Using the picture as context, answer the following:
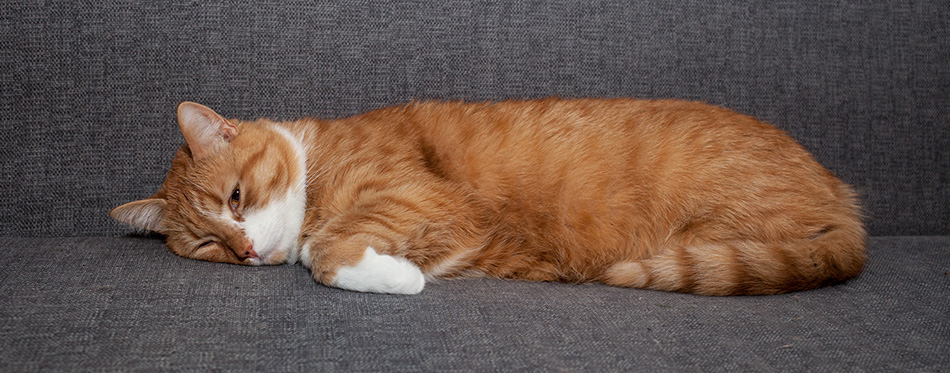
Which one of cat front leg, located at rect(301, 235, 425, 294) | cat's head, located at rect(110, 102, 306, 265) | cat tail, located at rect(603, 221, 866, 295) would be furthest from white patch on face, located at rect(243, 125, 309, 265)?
cat tail, located at rect(603, 221, 866, 295)

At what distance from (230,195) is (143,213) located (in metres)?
0.35

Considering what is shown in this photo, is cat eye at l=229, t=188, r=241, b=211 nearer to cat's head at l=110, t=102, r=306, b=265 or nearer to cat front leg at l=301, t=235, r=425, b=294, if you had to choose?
cat's head at l=110, t=102, r=306, b=265

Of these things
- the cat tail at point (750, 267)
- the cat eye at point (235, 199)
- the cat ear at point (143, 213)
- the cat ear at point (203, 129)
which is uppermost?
the cat ear at point (203, 129)

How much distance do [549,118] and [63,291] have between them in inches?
53.2

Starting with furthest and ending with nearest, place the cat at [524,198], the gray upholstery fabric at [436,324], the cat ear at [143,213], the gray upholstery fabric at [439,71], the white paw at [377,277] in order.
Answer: the gray upholstery fabric at [439,71]
the cat ear at [143,213]
the cat at [524,198]
the white paw at [377,277]
the gray upholstery fabric at [436,324]

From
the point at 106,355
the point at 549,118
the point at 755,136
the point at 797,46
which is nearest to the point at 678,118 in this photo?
the point at 755,136

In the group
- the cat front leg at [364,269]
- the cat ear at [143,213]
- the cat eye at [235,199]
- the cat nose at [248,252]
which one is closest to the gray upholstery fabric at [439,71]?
the cat ear at [143,213]

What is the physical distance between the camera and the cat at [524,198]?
1.74 meters

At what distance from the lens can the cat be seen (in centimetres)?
174

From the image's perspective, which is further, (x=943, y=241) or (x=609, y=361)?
(x=943, y=241)

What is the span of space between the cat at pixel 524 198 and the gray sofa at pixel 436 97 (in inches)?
3.7

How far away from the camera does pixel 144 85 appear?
85.0 inches

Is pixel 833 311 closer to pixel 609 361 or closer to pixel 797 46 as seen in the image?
pixel 609 361

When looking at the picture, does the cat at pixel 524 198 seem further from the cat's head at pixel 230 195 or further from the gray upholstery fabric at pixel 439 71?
the gray upholstery fabric at pixel 439 71
